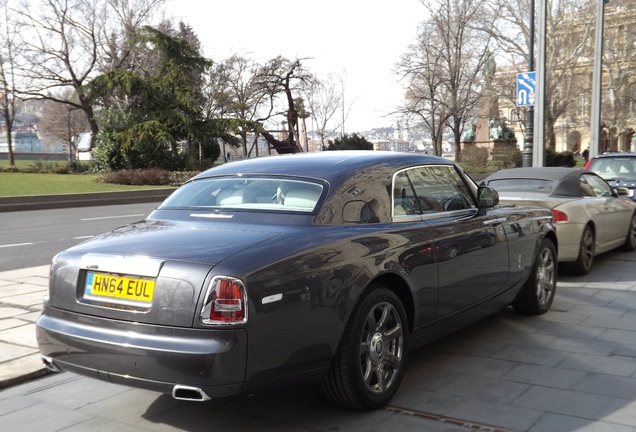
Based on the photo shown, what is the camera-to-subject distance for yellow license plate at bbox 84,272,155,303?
358 centimetres

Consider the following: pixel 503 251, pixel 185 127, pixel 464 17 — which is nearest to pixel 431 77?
pixel 464 17

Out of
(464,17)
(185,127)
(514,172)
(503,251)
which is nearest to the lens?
(503,251)

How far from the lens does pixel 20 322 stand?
638 centimetres

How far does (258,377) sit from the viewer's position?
3480mm

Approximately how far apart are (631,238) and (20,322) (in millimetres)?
9165

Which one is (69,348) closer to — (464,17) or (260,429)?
(260,429)

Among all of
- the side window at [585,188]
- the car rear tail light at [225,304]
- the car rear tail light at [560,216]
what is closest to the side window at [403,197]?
the car rear tail light at [225,304]

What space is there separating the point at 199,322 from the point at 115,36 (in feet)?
154

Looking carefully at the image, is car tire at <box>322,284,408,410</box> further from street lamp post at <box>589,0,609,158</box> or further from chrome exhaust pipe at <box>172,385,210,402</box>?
street lamp post at <box>589,0,609,158</box>

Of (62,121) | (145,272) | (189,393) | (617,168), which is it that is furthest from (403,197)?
(62,121)

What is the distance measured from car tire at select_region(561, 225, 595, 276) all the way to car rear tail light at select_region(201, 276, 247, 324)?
647 centimetres

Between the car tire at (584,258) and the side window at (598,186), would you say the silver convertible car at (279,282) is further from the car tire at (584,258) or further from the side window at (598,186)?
the side window at (598,186)

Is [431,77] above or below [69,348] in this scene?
above

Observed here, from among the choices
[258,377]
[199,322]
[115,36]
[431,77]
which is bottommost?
[258,377]
